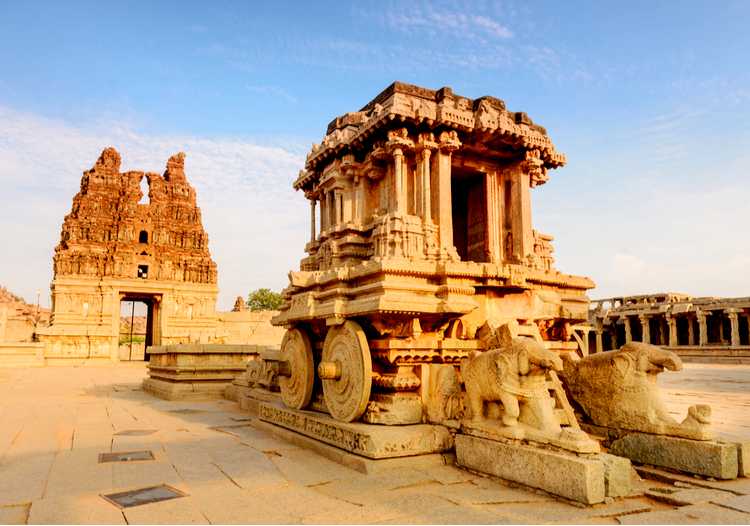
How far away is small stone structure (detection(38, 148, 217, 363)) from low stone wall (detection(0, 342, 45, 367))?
2.88 meters

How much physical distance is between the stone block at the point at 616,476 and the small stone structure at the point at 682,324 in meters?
31.9

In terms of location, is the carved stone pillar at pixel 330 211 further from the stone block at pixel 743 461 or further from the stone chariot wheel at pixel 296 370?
the stone block at pixel 743 461

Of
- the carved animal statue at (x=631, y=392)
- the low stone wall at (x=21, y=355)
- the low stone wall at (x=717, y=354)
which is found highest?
the carved animal statue at (x=631, y=392)

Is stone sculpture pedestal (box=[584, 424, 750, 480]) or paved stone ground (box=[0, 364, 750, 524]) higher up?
stone sculpture pedestal (box=[584, 424, 750, 480])

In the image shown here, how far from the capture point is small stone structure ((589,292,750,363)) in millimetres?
34000

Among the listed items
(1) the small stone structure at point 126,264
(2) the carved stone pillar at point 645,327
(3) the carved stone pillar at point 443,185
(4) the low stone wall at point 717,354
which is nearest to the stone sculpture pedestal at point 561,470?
(3) the carved stone pillar at point 443,185

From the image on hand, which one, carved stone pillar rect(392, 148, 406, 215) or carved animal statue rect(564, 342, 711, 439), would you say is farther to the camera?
carved stone pillar rect(392, 148, 406, 215)

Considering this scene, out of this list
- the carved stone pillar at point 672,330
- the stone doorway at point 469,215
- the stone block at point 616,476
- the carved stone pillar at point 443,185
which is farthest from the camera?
the carved stone pillar at point 672,330

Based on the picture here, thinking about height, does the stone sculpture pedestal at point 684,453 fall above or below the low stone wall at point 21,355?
above

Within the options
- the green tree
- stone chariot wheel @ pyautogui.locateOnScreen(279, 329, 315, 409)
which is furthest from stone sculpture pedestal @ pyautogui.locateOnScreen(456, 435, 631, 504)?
the green tree

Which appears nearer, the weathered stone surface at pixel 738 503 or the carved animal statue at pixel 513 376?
the weathered stone surface at pixel 738 503

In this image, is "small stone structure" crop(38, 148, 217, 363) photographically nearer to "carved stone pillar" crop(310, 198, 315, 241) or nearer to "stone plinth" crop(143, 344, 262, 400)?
"stone plinth" crop(143, 344, 262, 400)

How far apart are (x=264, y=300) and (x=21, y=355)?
146ft

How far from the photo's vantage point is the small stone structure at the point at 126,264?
31188mm
